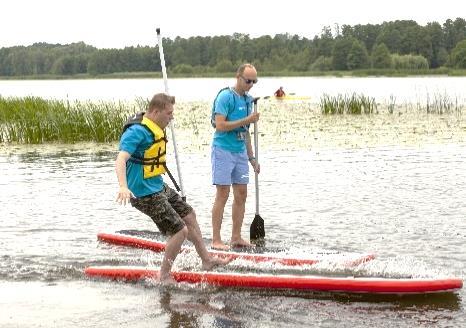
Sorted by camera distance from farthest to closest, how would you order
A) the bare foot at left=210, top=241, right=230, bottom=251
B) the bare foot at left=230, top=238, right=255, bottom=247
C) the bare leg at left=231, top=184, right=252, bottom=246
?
the bare foot at left=230, top=238, right=255, bottom=247 → the bare leg at left=231, top=184, right=252, bottom=246 → the bare foot at left=210, top=241, right=230, bottom=251

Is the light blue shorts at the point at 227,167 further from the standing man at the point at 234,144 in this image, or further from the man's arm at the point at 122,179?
the man's arm at the point at 122,179

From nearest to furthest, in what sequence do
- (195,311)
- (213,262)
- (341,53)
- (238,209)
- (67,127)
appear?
(195,311), (213,262), (238,209), (67,127), (341,53)

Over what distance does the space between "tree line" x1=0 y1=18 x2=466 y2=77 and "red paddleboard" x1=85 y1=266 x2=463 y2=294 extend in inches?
4221

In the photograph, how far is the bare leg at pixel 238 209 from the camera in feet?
31.8

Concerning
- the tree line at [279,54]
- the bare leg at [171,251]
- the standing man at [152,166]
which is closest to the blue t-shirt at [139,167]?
the standing man at [152,166]

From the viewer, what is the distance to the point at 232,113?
Answer: 933 centimetres

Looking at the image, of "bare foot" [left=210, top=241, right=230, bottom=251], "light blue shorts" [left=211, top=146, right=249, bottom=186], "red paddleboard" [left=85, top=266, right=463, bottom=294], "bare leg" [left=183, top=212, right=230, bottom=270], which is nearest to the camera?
"red paddleboard" [left=85, top=266, right=463, bottom=294]

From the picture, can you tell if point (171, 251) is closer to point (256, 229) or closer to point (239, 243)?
point (239, 243)

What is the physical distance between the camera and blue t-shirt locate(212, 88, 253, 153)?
30.4 ft

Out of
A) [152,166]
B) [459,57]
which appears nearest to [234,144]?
[152,166]

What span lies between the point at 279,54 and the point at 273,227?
130 metres

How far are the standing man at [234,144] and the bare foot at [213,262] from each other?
2.73 feet

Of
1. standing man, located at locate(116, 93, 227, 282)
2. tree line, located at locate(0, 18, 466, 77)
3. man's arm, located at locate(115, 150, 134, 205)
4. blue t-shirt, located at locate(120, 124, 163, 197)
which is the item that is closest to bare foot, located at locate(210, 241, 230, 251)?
standing man, located at locate(116, 93, 227, 282)

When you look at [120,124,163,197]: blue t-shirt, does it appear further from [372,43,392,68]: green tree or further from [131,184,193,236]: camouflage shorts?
[372,43,392,68]: green tree
